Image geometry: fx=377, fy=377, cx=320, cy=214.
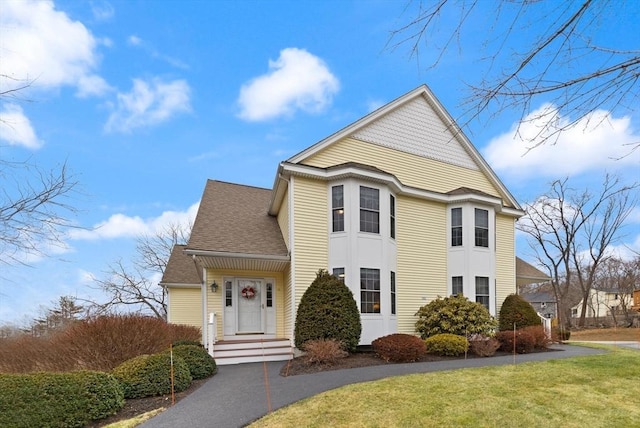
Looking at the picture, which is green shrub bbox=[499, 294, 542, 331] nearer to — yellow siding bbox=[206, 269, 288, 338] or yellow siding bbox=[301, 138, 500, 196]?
yellow siding bbox=[301, 138, 500, 196]

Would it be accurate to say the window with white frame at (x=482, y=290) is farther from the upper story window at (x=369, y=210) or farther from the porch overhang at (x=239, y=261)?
the porch overhang at (x=239, y=261)

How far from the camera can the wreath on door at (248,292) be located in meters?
13.6

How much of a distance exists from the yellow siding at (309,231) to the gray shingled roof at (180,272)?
302 inches

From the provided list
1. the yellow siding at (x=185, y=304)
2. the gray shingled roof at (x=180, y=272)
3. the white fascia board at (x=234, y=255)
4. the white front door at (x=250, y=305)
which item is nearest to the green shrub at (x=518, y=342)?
the white fascia board at (x=234, y=255)

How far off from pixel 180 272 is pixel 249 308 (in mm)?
6921

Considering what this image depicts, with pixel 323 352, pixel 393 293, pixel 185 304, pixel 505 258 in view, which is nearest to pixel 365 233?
pixel 393 293

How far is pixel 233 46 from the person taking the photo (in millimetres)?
8172

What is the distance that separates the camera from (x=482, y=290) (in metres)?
15.1

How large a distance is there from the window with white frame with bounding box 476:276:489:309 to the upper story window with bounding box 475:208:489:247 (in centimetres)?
137

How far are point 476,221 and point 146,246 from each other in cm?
2523

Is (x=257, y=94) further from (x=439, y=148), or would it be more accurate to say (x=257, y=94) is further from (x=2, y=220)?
(x=2, y=220)

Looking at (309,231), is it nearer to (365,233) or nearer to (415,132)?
(365,233)

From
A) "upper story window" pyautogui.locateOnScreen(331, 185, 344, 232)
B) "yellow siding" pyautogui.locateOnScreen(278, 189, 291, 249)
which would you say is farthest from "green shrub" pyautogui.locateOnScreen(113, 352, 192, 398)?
"upper story window" pyautogui.locateOnScreen(331, 185, 344, 232)

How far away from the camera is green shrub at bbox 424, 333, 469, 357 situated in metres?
11.2
